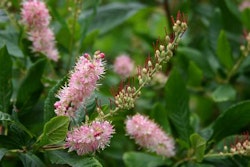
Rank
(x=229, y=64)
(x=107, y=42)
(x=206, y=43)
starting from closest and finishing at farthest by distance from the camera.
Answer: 1. (x=229, y=64)
2. (x=206, y=43)
3. (x=107, y=42)

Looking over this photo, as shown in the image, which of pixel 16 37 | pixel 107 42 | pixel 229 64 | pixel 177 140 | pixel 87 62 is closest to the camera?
pixel 87 62

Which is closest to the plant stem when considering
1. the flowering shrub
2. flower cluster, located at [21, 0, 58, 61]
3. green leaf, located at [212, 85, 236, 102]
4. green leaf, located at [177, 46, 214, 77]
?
the flowering shrub

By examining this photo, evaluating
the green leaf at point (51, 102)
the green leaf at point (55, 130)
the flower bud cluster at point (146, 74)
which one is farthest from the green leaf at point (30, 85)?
the flower bud cluster at point (146, 74)

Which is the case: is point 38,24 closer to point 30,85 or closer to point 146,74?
point 30,85

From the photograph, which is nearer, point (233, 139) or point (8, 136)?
point (8, 136)

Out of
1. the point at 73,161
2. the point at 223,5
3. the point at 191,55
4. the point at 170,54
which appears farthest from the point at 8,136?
the point at 223,5

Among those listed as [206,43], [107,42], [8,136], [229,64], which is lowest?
[8,136]

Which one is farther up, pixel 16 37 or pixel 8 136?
pixel 16 37

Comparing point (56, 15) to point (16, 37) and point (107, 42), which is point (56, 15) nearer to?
point (16, 37)
